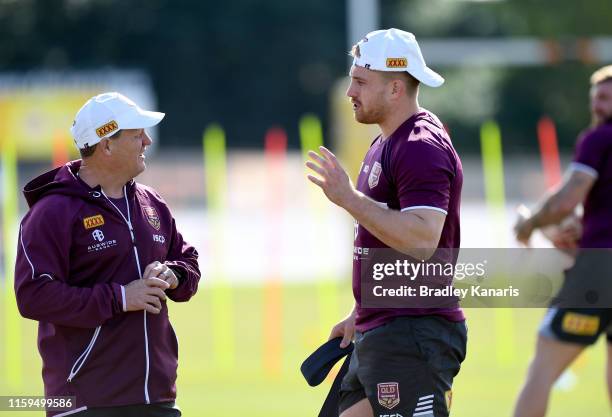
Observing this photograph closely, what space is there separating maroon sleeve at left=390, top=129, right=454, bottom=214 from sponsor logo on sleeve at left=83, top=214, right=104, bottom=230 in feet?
4.48

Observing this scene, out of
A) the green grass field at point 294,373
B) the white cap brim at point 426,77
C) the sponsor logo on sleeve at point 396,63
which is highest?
the sponsor logo on sleeve at point 396,63

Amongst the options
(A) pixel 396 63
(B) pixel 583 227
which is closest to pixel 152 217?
(A) pixel 396 63

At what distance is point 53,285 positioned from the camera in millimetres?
4973

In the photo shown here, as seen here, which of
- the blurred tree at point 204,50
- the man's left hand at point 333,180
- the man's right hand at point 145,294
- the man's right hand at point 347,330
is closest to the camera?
the man's left hand at point 333,180

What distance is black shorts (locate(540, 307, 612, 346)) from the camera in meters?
6.90

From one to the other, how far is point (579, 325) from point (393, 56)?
251cm

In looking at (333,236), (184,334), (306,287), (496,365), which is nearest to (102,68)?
(333,236)

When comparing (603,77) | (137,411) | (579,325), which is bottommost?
(137,411)

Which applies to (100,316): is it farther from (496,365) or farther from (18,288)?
(496,365)

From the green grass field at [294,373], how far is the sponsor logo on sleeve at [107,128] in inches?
182

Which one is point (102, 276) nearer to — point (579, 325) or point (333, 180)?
point (333, 180)

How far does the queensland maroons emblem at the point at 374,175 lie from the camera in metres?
5.21

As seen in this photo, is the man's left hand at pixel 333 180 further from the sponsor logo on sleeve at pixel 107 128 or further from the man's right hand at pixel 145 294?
the sponsor logo on sleeve at pixel 107 128

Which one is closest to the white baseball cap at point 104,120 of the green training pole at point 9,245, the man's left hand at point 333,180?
the man's left hand at point 333,180
